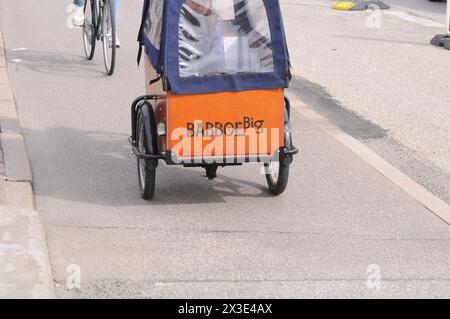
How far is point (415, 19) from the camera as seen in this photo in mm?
19062

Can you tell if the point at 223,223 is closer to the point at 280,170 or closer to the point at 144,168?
the point at 280,170

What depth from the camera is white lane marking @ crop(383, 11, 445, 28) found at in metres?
18.4

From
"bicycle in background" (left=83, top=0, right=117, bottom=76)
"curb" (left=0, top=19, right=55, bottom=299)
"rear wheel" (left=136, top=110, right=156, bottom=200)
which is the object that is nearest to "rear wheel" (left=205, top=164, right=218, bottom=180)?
"rear wheel" (left=136, top=110, right=156, bottom=200)

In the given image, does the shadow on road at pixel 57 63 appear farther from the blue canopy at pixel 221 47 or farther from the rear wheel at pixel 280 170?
the blue canopy at pixel 221 47

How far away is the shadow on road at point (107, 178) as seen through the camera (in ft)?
26.4

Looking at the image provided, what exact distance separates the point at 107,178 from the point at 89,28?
5201 millimetres

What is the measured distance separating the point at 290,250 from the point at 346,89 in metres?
5.86

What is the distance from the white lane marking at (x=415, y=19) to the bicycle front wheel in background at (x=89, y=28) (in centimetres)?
692

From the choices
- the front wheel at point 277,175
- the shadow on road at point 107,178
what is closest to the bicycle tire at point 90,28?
the shadow on road at point 107,178

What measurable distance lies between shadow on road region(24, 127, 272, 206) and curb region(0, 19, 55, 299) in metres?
0.13

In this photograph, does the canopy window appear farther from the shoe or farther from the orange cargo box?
the shoe

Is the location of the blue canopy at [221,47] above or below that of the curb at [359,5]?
above

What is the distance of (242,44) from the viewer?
764 cm
